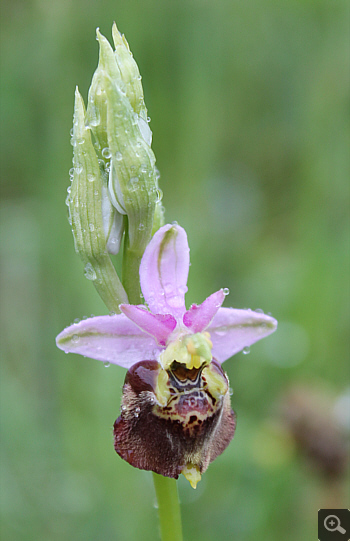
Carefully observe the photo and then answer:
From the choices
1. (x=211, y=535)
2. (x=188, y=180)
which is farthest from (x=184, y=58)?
(x=211, y=535)

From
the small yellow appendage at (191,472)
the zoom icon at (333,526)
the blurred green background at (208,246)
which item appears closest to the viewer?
the small yellow appendage at (191,472)

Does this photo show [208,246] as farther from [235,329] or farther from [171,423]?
[171,423]

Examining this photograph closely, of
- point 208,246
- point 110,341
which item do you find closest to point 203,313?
point 110,341

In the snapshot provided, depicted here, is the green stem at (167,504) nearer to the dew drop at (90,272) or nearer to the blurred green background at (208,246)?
the dew drop at (90,272)

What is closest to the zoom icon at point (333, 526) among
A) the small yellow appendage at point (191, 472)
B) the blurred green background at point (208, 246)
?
the blurred green background at point (208, 246)

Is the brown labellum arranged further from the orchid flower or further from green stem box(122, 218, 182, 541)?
green stem box(122, 218, 182, 541)

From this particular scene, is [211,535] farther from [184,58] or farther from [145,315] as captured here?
[184,58]
